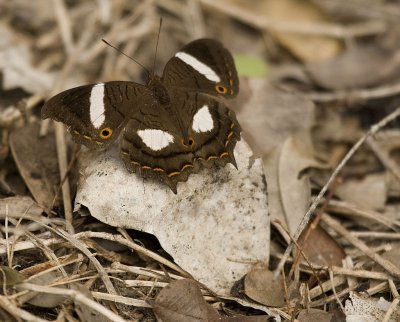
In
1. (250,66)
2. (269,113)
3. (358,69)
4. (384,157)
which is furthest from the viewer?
(358,69)

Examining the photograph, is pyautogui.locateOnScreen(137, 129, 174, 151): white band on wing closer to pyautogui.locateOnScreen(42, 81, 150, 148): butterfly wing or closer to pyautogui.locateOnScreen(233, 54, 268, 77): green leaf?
pyautogui.locateOnScreen(42, 81, 150, 148): butterfly wing

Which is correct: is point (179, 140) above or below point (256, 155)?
above

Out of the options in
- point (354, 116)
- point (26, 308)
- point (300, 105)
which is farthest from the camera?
point (354, 116)

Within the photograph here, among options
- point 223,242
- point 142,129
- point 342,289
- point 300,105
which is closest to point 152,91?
point 142,129

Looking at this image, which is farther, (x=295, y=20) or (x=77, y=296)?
(x=295, y=20)

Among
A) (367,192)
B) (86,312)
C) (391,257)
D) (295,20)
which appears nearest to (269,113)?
(367,192)

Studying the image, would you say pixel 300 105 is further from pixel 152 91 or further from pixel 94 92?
pixel 94 92

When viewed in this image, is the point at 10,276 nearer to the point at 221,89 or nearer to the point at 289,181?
the point at 221,89
